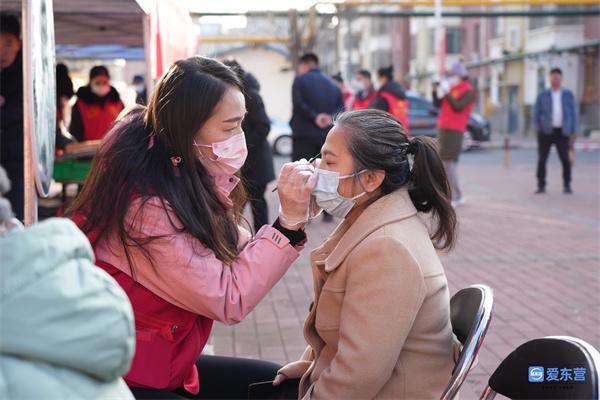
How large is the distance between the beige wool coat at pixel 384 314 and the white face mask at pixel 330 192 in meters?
0.11

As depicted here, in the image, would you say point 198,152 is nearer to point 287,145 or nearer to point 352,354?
point 352,354

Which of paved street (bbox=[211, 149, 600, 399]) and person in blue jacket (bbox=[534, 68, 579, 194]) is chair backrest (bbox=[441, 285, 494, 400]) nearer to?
paved street (bbox=[211, 149, 600, 399])

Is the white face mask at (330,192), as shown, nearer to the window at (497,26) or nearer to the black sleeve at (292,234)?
the black sleeve at (292,234)

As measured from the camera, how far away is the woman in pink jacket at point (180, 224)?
2.45 metres

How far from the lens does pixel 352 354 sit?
7.74 ft

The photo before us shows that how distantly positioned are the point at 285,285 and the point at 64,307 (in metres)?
5.77

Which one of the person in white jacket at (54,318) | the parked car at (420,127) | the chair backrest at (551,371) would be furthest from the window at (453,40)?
the person in white jacket at (54,318)

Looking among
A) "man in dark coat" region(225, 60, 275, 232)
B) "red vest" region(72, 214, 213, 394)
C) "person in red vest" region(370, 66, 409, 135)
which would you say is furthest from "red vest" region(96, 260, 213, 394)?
"person in red vest" region(370, 66, 409, 135)

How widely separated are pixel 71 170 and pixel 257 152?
1.74m

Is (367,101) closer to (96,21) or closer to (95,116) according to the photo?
(95,116)

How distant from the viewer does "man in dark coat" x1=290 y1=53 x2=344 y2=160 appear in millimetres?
9742

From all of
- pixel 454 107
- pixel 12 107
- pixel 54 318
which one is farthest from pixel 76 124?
pixel 54 318

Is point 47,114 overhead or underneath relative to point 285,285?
overhead

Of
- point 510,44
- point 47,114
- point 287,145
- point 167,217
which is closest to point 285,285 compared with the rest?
point 47,114
